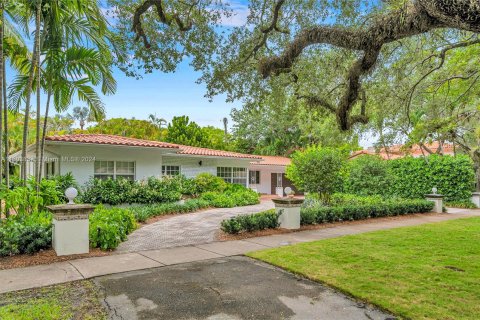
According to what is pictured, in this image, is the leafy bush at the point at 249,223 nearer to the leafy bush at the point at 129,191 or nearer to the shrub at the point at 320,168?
the shrub at the point at 320,168

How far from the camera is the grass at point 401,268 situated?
444cm

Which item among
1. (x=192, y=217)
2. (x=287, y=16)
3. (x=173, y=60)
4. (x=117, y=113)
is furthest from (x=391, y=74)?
(x=117, y=113)

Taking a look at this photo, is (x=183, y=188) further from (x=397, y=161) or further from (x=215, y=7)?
(x=397, y=161)

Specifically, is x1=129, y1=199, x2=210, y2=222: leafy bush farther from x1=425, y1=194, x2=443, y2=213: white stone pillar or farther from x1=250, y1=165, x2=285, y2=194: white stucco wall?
x1=250, y1=165, x2=285, y2=194: white stucco wall

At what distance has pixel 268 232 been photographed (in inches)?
381

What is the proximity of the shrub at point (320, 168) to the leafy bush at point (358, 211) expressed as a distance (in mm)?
1177

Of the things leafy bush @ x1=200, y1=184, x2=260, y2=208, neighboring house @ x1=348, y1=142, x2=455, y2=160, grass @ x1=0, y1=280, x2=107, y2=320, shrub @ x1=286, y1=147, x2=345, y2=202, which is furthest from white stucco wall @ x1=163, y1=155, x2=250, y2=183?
grass @ x1=0, y1=280, x2=107, y2=320

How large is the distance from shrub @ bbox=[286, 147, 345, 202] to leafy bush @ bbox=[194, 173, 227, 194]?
6.36 meters

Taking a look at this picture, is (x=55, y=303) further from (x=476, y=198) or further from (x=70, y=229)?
(x=476, y=198)

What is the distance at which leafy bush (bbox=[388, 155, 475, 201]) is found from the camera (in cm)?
1808

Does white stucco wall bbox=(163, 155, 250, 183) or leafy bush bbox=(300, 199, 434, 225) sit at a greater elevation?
white stucco wall bbox=(163, 155, 250, 183)

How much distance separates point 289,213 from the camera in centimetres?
1017

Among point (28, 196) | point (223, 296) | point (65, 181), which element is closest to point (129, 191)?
point (65, 181)

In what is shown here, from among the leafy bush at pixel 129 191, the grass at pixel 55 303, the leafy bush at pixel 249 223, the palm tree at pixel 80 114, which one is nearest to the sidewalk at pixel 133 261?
the grass at pixel 55 303
